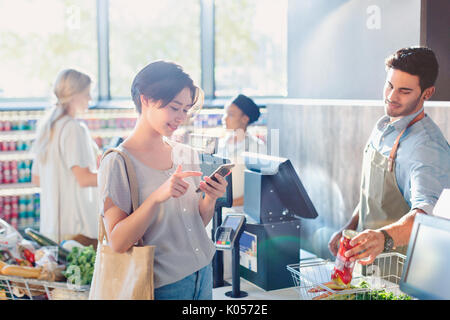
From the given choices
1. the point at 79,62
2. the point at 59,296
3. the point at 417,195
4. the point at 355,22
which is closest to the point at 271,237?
the point at 417,195

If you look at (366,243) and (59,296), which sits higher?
(366,243)

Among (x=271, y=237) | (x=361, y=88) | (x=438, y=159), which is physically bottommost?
(x=271, y=237)

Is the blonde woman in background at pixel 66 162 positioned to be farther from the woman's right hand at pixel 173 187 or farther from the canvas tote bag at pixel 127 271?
the woman's right hand at pixel 173 187

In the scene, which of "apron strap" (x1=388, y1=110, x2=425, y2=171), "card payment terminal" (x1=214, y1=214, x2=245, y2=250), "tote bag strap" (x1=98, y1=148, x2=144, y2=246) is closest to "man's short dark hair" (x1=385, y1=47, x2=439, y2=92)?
"apron strap" (x1=388, y1=110, x2=425, y2=171)

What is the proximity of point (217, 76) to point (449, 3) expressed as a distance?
16.0ft

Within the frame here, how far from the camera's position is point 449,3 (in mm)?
2906

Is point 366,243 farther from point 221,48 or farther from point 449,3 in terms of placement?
point 221,48

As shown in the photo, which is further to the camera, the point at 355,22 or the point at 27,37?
the point at 27,37

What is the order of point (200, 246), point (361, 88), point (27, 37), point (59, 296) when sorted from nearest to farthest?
point (200, 246), point (59, 296), point (361, 88), point (27, 37)

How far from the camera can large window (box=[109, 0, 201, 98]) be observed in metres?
7.18

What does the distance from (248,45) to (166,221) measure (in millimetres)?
6336

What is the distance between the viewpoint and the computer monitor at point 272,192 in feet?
7.86

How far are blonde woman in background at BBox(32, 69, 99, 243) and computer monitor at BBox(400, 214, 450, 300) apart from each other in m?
2.55

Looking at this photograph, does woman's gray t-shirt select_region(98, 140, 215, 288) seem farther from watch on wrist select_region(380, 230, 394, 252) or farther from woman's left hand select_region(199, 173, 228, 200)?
watch on wrist select_region(380, 230, 394, 252)
